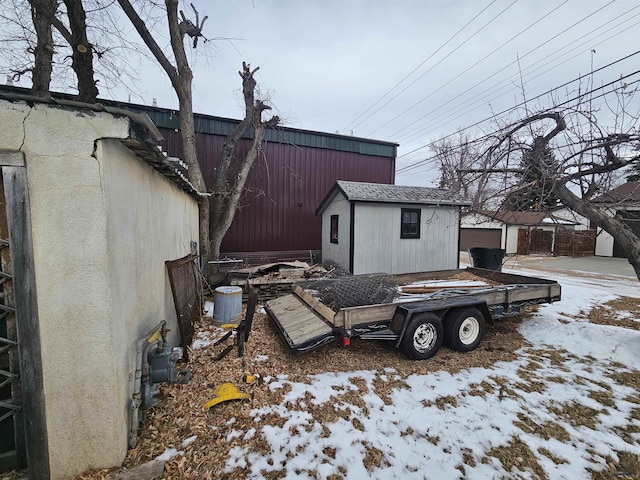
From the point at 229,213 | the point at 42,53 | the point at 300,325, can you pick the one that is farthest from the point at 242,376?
the point at 42,53

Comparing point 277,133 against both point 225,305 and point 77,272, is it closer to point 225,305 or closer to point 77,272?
point 225,305

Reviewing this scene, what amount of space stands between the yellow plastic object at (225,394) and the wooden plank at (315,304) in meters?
1.39

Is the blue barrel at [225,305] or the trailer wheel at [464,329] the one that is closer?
the trailer wheel at [464,329]

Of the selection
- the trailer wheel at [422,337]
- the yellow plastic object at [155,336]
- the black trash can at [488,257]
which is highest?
the black trash can at [488,257]

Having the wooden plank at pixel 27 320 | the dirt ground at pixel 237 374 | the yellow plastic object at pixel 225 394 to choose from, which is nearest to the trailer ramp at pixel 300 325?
the dirt ground at pixel 237 374

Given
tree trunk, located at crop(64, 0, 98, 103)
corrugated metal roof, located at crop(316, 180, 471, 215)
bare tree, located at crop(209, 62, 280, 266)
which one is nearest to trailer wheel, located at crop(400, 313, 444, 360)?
corrugated metal roof, located at crop(316, 180, 471, 215)

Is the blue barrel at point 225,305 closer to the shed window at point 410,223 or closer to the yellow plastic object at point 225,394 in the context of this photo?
the yellow plastic object at point 225,394

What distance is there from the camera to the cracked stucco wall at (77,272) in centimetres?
192

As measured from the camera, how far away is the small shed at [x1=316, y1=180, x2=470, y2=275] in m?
7.70

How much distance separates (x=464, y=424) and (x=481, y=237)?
21.0 meters

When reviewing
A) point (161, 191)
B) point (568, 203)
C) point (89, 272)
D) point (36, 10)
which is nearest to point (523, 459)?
point (89, 272)

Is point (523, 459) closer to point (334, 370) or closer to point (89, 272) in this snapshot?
point (334, 370)

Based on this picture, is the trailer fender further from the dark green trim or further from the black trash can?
the dark green trim

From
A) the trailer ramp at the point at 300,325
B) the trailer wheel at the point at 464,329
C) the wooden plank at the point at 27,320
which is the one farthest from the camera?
the trailer wheel at the point at 464,329
